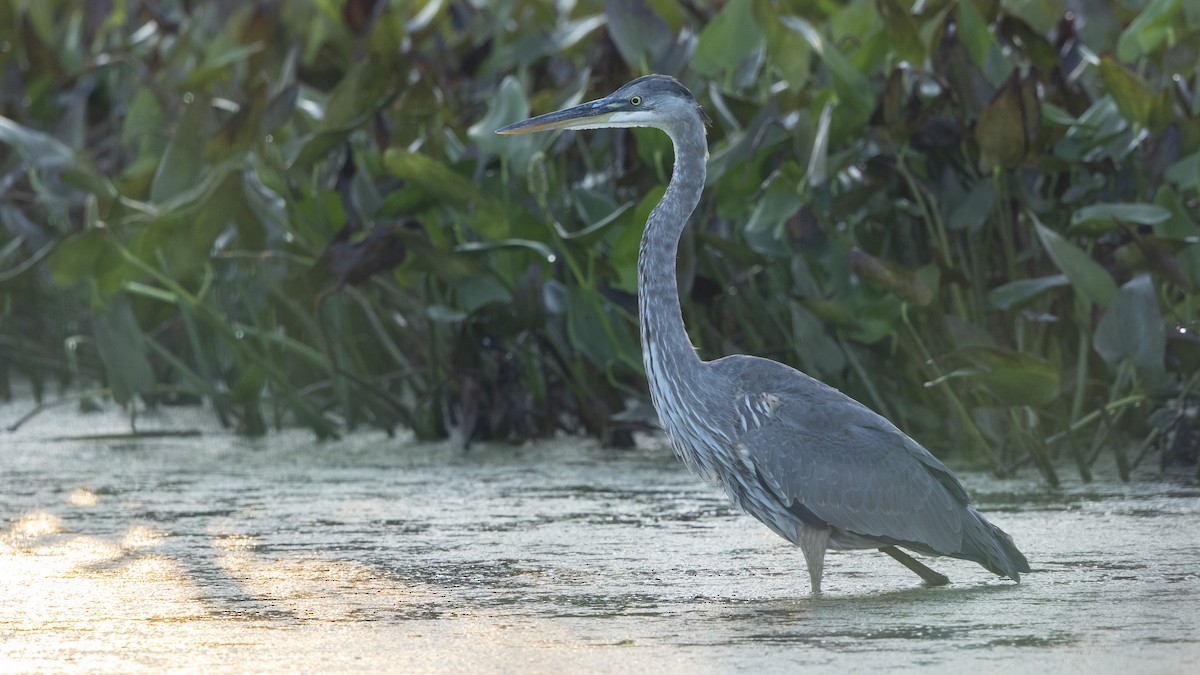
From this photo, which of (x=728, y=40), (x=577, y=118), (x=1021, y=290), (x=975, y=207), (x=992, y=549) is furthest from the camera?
(x=728, y=40)

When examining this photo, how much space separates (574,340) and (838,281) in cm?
94

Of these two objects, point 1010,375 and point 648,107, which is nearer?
point 648,107

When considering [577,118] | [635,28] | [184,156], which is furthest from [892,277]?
[184,156]

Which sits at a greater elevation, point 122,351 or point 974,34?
point 974,34

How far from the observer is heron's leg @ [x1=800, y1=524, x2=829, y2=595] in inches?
159

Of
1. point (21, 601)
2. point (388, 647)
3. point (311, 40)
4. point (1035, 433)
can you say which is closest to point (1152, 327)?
point (1035, 433)

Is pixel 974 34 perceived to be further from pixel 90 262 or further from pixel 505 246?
pixel 90 262

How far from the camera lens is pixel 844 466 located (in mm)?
4086

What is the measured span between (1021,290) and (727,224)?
4.80 ft

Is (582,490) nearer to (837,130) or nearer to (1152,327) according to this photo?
(837,130)

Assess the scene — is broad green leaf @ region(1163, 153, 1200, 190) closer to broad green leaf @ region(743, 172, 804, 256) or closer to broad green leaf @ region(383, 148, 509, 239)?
broad green leaf @ region(743, 172, 804, 256)

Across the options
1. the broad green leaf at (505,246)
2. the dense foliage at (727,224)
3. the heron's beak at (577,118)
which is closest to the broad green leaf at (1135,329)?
the dense foliage at (727,224)

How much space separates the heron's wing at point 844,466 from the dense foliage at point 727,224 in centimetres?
84

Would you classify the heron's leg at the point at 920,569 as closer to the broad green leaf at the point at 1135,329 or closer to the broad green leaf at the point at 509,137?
the broad green leaf at the point at 1135,329
